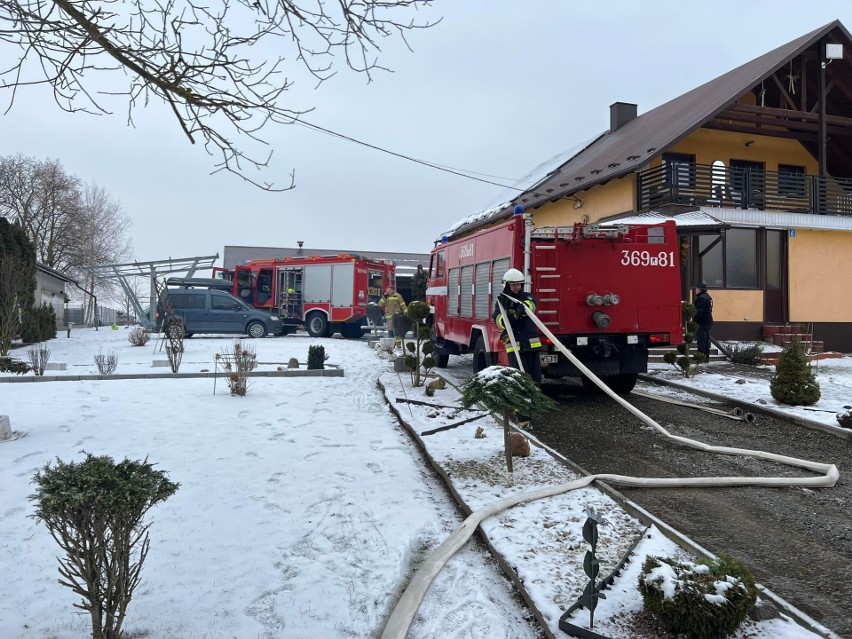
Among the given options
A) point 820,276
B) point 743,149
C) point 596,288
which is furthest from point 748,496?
point 743,149

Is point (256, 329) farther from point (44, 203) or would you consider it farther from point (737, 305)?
point (44, 203)

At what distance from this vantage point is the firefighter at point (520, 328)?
287 inches

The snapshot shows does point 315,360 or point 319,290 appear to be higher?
point 319,290

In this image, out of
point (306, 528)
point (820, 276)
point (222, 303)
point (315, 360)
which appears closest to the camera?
point (306, 528)

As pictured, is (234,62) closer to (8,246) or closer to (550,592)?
(550,592)

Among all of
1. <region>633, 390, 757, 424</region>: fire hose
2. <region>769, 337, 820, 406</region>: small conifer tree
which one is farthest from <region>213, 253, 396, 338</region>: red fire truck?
<region>769, 337, 820, 406</region>: small conifer tree

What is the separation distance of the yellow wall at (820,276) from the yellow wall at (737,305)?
118 cm

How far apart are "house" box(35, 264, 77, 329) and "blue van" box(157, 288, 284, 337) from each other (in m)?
6.52

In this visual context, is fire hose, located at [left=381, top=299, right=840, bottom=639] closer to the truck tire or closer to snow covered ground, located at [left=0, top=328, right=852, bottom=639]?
snow covered ground, located at [left=0, top=328, right=852, bottom=639]

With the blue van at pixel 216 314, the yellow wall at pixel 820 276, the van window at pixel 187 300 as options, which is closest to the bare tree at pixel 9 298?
the van window at pixel 187 300

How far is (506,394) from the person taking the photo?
16.6 feet

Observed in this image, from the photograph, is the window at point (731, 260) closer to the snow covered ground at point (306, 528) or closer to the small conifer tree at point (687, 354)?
the small conifer tree at point (687, 354)

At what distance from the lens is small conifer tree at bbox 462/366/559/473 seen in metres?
5.05

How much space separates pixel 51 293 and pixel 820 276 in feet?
96.0
